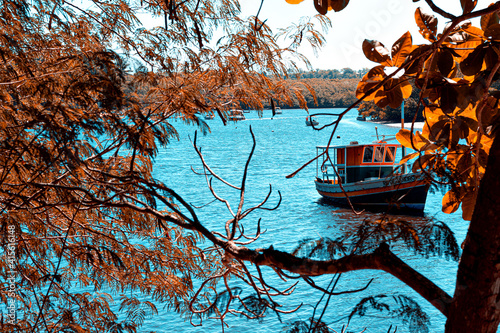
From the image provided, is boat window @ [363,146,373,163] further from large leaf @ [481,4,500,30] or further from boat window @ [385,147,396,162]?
large leaf @ [481,4,500,30]

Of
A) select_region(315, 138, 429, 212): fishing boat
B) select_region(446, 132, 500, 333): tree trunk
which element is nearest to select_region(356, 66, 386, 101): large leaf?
select_region(446, 132, 500, 333): tree trunk

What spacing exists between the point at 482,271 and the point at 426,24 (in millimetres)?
862

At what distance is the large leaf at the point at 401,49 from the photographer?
5.01ft

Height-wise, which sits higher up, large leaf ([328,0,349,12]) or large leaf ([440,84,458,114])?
large leaf ([328,0,349,12])

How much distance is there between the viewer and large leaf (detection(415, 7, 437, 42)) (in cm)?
149

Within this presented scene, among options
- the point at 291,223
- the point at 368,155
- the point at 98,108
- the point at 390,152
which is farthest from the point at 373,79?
the point at 368,155

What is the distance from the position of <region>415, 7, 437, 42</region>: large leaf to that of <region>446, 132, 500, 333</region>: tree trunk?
55 cm

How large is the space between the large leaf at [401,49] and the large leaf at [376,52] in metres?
0.02

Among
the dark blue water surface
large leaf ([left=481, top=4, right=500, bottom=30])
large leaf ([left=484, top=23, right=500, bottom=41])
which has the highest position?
large leaf ([left=481, top=4, right=500, bottom=30])

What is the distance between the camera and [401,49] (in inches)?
60.7

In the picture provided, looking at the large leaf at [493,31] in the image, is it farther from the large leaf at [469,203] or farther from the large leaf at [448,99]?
the large leaf at [469,203]

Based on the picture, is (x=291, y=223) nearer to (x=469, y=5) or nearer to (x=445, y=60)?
(x=445, y=60)

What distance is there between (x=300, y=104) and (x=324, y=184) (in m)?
16.1

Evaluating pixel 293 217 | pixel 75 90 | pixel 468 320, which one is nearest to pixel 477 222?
pixel 468 320
